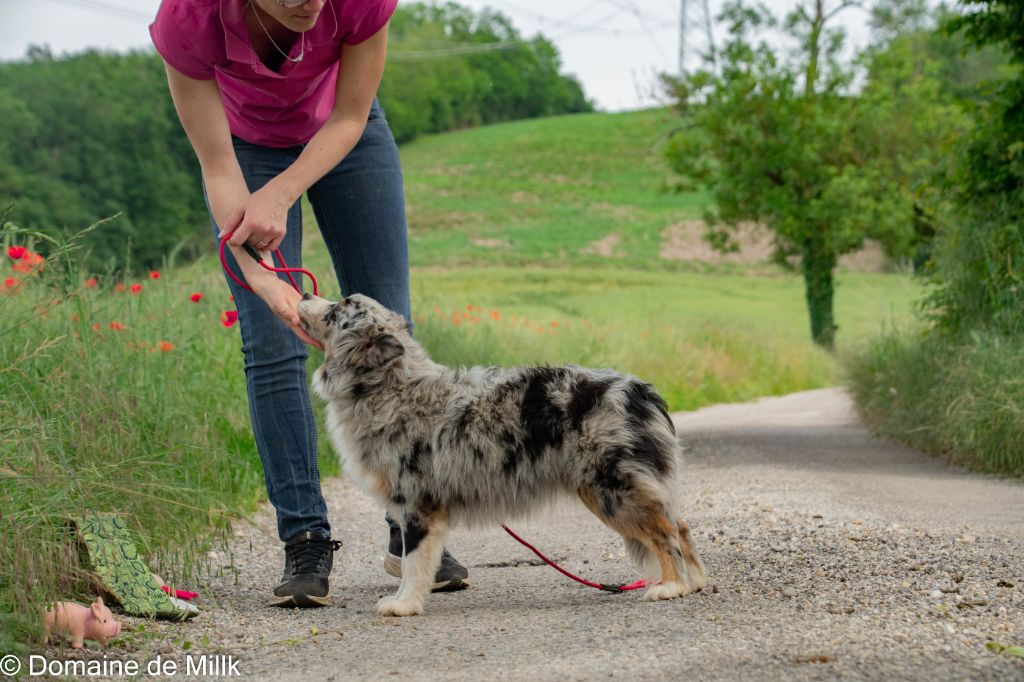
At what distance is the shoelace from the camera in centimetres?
441

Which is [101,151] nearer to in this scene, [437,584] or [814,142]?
[814,142]

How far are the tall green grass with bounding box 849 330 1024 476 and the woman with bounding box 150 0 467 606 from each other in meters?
5.34

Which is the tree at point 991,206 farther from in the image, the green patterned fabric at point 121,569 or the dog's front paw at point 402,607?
the green patterned fabric at point 121,569

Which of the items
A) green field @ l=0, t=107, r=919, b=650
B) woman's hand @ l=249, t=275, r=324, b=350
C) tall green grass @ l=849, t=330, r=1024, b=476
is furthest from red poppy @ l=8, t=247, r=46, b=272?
tall green grass @ l=849, t=330, r=1024, b=476

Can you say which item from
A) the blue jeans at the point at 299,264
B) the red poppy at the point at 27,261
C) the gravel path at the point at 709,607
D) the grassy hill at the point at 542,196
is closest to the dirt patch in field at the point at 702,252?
the grassy hill at the point at 542,196

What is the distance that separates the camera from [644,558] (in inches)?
168

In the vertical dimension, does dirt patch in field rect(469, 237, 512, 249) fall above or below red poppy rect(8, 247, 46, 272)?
below

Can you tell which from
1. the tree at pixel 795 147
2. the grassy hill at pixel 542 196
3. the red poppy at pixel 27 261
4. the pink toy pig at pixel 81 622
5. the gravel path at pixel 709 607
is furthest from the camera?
the grassy hill at pixel 542 196

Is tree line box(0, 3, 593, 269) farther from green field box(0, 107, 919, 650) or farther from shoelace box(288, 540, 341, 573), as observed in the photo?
shoelace box(288, 540, 341, 573)

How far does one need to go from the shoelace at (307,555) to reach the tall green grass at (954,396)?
5714mm

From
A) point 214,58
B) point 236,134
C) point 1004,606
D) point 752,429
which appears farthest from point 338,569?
point 752,429

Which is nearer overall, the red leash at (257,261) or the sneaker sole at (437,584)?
the red leash at (257,261)

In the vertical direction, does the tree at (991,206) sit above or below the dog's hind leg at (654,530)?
above

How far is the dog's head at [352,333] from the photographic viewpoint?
439 centimetres
